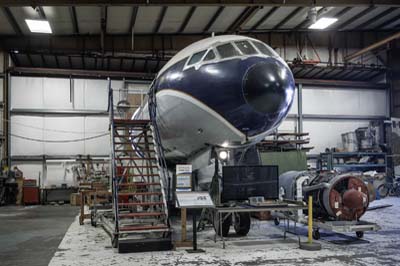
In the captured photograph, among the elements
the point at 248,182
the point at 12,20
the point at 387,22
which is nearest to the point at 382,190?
the point at 387,22

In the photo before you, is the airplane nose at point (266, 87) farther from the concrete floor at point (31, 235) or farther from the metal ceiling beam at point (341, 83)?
the metal ceiling beam at point (341, 83)

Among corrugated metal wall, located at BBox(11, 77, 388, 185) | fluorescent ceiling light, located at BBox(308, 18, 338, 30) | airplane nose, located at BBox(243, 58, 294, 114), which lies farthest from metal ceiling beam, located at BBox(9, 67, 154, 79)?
airplane nose, located at BBox(243, 58, 294, 114)

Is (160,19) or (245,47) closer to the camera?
(245,47)

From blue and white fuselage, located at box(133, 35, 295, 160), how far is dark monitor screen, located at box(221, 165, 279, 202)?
0.70 meters

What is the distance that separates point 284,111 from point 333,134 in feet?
60.9

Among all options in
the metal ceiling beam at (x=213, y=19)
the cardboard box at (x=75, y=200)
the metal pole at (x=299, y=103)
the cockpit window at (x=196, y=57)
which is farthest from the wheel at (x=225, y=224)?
the metal pole at (x=299, y=103)

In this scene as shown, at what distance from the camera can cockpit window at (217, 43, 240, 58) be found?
8094mm

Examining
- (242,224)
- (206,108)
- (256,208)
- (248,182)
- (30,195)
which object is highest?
(206,108)

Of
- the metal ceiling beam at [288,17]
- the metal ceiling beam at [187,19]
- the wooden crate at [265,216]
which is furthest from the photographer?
the metal ceiling beam at [288,17]

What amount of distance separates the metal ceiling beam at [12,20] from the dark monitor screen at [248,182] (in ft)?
42.9

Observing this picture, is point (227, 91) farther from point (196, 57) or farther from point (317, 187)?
point (317, 187)

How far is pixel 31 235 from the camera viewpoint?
10.6 metres

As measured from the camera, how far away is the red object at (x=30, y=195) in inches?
804

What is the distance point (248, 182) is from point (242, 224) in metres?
1.34
